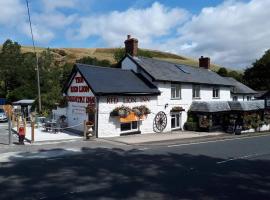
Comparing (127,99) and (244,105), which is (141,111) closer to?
(127,99)

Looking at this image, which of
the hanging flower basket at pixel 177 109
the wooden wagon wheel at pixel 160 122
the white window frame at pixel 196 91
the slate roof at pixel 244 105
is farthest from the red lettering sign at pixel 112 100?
the slate roof at pixel 244 105

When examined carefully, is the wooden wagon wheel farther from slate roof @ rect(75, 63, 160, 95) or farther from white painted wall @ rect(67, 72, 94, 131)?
white painted wall @ rect(67, 72, 94, 131)

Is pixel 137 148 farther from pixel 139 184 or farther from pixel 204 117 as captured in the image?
pixel 204 117

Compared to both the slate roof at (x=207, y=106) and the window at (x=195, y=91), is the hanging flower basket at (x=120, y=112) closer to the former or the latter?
the slate roof at (x=207, y=106)

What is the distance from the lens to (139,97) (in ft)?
94.4

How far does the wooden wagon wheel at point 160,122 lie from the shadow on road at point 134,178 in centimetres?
1219

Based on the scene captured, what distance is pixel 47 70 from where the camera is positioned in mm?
66625

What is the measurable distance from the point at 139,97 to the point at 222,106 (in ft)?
35.6

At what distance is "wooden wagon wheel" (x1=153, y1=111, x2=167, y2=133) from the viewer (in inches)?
1195

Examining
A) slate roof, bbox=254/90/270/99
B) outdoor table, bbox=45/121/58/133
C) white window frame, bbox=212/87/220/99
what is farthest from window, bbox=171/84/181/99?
slate roof, bbox=254/90/270/99

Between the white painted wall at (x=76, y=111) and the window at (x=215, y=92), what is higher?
the window at (x=215, y=92)

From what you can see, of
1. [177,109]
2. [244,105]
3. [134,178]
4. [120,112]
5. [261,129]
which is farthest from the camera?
[261,129]

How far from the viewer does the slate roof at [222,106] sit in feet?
111

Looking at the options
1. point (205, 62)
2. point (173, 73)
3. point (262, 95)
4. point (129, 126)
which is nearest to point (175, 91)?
point (173, 73)
